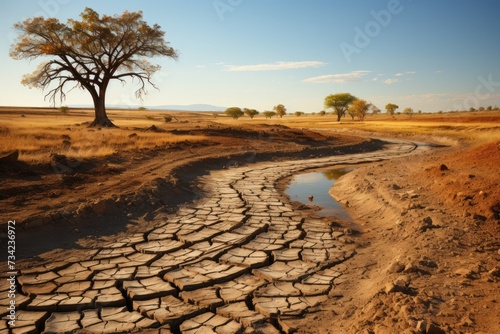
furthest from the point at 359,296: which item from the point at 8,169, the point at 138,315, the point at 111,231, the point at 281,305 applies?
the point at 8,169

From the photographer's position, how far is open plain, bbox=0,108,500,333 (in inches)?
125

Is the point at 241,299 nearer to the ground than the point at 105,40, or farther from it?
nearer to the ground

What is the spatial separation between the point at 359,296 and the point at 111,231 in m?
3.76

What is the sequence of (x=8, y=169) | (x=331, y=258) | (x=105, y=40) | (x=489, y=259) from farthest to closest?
1. (x=105, y=40)
2. (x=8, y=169)
3. (x=331, y=258)
4. (x=489, y=259)

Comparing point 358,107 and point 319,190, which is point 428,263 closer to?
point 319,190

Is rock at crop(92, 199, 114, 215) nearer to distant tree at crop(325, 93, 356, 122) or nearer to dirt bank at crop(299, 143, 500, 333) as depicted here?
dirt bank at crop(299, 143, 500, 333)

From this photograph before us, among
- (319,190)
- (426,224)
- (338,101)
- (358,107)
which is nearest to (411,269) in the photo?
(426,224)

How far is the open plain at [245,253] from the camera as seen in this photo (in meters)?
3.18

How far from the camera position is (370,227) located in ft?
19.9

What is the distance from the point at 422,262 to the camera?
13.3ft

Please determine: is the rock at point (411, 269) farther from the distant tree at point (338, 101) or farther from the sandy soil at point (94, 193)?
the distant tree at point (338, 101)

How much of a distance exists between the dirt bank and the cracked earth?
34cm

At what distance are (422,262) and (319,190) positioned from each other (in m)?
5.37

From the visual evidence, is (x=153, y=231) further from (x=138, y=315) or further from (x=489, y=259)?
(x=489, y=259)
